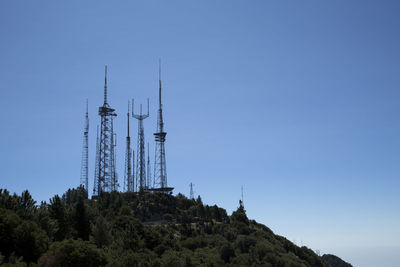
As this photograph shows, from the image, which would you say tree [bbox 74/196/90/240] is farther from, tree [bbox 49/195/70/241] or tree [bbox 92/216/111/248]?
tree [bbox 92/216/111/248]

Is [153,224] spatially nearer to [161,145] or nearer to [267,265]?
[161,145]

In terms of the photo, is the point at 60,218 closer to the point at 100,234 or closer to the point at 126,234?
the point at 100,234

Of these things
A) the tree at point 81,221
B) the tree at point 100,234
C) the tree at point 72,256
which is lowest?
the tree at point 72,256

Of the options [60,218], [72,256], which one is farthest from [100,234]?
[72,256]

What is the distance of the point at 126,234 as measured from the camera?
51688mm

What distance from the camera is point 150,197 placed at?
93.3m

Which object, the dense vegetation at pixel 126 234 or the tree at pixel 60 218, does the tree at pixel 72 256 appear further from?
the tree at pixel 60 218

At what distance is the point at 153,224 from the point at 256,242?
78.0 feet

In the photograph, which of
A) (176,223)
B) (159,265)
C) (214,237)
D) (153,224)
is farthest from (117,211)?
(159,265)

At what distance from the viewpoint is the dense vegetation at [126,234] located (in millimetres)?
35500

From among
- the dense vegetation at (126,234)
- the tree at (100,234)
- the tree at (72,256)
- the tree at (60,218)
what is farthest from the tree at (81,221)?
the tree at (72,256)

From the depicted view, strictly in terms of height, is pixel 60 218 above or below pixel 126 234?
above

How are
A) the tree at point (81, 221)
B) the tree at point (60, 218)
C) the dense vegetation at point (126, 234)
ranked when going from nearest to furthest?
the dense vegetation at point (126, 234), the tree at point (60, 218), the tree at point (81, 221)

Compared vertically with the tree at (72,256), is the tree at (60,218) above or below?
above
